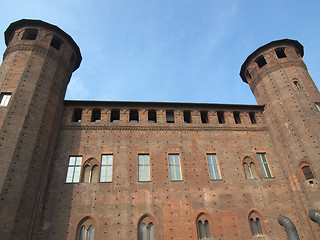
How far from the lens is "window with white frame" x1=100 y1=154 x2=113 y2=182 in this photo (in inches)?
519

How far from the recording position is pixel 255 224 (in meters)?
12.9

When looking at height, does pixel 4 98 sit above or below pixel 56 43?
below

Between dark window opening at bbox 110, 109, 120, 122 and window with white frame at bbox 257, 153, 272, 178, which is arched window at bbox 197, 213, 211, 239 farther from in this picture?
dark window opening at bbox 110, 109, 120, 122

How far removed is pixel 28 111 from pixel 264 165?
49.5ft

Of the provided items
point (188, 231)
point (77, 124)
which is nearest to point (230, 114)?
point (188, 231)

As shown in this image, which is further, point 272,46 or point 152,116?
point 272,46

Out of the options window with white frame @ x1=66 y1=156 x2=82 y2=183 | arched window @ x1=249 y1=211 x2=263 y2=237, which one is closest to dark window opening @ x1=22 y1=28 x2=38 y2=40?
window with white frame @ x1=66 y1=156 x2=82 y2=183

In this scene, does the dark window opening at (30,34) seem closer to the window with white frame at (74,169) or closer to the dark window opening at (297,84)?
the window with white frame at (74,169)

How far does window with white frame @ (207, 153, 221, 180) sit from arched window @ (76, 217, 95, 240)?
751cm

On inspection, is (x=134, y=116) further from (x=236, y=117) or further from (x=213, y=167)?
(x=236, y=117)

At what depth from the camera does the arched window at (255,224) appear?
12.7m

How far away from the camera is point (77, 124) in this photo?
48.7 feet

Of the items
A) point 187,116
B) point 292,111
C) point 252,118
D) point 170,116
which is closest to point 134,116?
point 170,116

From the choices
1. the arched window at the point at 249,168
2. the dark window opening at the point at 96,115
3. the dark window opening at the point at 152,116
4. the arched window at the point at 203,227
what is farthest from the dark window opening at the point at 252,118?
the dark window opening at the point at 96,115
